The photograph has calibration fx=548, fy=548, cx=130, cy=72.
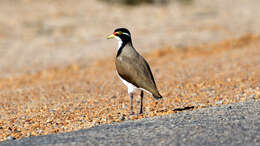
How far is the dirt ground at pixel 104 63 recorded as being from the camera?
9.47m

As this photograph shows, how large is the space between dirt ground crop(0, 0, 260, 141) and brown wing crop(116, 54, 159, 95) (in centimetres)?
44

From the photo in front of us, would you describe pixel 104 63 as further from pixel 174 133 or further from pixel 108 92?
pixel 174 133

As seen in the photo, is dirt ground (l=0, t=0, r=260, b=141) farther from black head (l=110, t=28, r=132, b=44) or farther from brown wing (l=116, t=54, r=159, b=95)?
black head (l=110, t=28, r=132, b=44)

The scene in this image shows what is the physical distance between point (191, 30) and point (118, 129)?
2119cm

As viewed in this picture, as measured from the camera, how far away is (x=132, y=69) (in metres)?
8.23

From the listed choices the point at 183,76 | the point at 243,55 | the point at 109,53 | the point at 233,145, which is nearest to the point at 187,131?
the point at 233,145

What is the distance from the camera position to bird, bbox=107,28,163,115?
26.8 feet

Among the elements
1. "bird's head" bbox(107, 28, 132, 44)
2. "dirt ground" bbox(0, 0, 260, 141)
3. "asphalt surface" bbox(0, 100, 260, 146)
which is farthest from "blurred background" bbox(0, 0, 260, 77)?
"asphalt surface" bbox(0, 100, 260, 146)

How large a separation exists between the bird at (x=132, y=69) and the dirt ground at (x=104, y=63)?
1.38ft

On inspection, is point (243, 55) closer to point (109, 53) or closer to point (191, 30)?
point (109, 53)

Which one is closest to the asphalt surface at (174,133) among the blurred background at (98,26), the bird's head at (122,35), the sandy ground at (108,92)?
the sandy ground at (108,92)

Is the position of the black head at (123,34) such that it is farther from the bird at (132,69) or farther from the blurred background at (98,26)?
the blurred background at (98,26)

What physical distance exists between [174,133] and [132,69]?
207 centimetres

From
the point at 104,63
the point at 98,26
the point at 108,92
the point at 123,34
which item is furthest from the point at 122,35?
the point at 98,26
